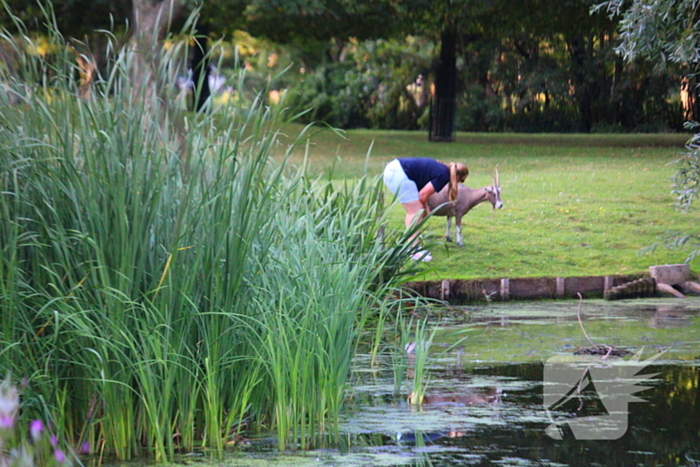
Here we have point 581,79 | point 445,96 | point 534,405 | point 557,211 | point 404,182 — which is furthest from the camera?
point 581,79

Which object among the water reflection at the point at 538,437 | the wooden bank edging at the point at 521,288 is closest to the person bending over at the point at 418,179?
the wooden bank edging at the point at 521,288

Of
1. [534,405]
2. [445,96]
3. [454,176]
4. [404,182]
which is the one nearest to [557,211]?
[454,176]

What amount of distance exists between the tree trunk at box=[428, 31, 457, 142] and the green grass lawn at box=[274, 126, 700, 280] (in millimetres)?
2486

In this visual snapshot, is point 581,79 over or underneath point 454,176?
over

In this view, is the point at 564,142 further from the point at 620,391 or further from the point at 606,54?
the point at 620,391

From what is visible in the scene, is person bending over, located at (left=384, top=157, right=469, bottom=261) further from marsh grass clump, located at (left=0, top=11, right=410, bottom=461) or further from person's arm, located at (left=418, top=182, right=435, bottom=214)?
marsh grass clump, located at (left=0, top=11, right=410, bottom=461)

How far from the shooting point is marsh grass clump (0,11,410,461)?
15.4 feet

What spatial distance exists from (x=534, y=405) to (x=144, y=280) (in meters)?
2.44

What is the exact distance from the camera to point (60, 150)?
4.85 m

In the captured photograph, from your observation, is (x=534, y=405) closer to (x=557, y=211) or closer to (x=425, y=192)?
(x=425, y=192)

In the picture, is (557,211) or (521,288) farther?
(557,211)

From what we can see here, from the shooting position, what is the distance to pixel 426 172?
11289 mm

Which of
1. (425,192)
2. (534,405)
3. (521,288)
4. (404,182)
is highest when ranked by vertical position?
(404,182)

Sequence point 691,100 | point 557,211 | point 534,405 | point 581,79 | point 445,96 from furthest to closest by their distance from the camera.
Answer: point 581,79 → point 691,100 → point 445,96 → point 557,211 → point 534,405
